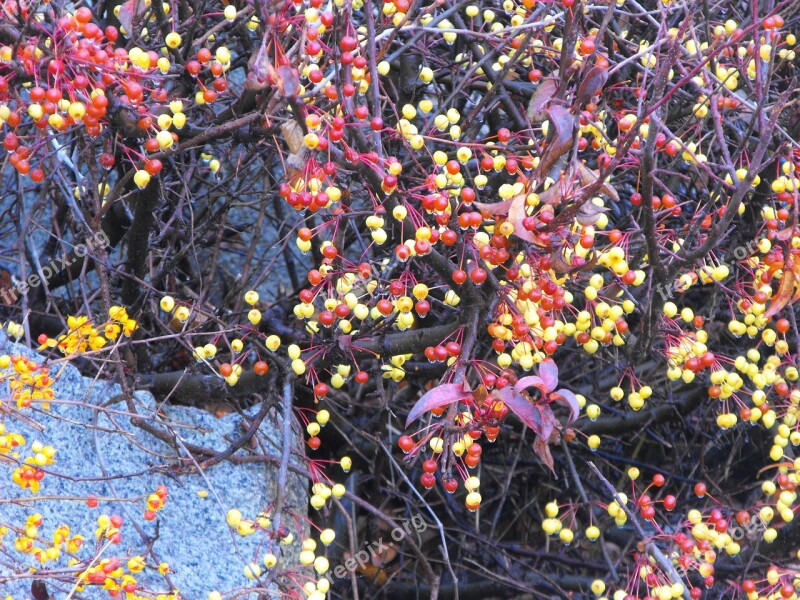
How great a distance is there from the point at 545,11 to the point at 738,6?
1.06 metres

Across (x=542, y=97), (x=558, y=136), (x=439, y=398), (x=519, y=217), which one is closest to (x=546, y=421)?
(x=439, y=398)

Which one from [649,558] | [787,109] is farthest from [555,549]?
[787,109]

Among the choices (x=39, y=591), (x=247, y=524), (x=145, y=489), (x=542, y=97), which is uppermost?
(x=542, y=97)

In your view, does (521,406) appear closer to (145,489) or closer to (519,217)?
(519,217)

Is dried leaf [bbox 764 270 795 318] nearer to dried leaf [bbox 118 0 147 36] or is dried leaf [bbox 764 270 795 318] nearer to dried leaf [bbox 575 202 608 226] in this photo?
dried leaf [bbox 575 202 608 226]

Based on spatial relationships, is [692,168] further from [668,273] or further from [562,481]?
[562,481]

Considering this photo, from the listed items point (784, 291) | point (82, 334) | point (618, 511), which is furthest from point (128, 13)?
point (618, 511)

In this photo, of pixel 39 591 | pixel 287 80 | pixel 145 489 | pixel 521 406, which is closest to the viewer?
pixel 287 80

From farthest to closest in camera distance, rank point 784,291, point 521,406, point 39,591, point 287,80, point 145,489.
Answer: point 145,489 → point 784,291 → point 39,591 → point 521,406 → point 287,80

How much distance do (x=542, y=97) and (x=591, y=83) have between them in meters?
0.13

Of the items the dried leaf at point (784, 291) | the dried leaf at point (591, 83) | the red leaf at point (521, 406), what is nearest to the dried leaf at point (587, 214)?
the dried leaf at point (591, 83)

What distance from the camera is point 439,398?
4.95 feet

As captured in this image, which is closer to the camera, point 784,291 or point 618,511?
point 784,291

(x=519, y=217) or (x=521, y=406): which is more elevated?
(x=519, y=217)
